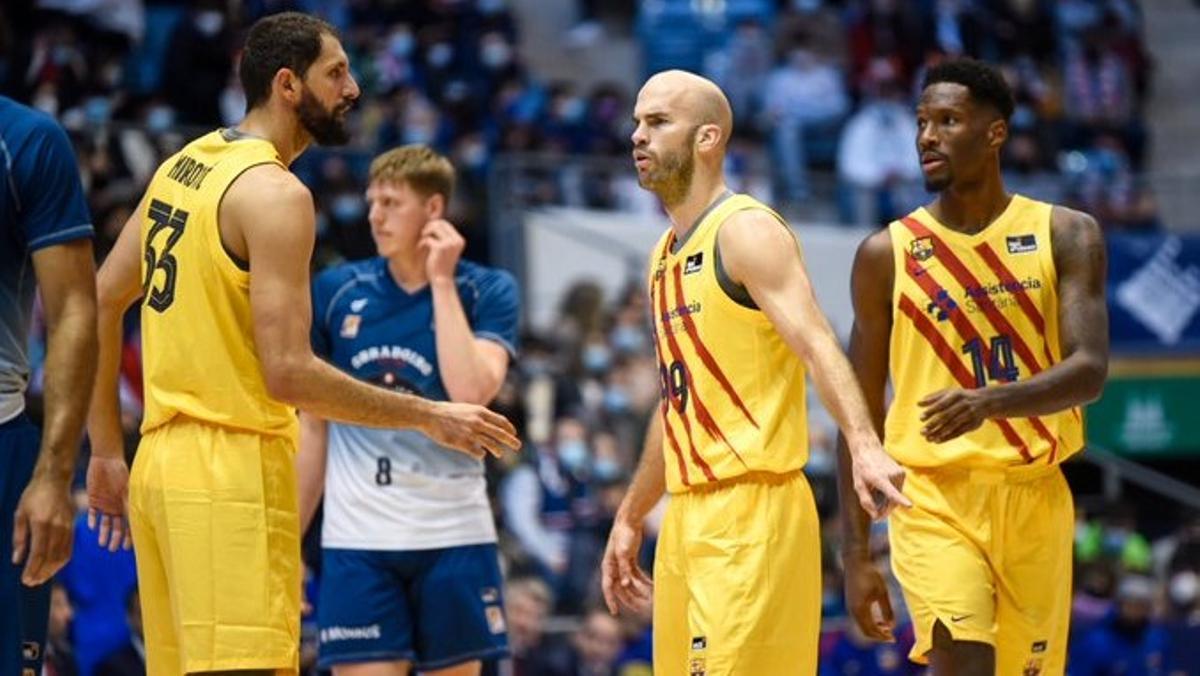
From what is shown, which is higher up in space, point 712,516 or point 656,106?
point 656,106

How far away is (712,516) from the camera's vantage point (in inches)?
311

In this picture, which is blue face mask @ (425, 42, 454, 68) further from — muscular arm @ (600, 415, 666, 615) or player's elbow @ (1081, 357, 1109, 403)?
player's elbow @ (1081, 357, 1109, 403)

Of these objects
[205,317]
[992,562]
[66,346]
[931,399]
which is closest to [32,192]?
[66,346]

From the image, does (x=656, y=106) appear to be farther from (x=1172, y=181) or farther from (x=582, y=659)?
(x=1172, y=181)

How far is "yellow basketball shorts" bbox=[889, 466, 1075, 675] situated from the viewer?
8.40 m

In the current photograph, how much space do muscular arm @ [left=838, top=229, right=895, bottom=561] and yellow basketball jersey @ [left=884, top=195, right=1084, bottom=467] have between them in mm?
46

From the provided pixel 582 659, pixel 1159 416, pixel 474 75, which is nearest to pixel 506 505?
pixel 582 659

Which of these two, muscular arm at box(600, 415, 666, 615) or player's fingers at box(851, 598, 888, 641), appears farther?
player's fingers at box(851, 598, 888, 641)

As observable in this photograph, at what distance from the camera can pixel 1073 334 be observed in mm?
8438

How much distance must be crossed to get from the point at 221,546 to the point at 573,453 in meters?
10.4

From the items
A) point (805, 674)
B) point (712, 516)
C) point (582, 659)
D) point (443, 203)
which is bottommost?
point (582, 659)

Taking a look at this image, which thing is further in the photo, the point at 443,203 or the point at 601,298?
the point at 601,298

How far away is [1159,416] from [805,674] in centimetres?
1586

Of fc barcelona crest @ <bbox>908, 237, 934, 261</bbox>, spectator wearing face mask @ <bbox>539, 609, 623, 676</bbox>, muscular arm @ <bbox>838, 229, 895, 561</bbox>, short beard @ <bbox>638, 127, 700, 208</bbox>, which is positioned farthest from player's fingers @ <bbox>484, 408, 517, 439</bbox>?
spectator wearing face mask @ <bbox>539, 609, 623, 676</bbox>
